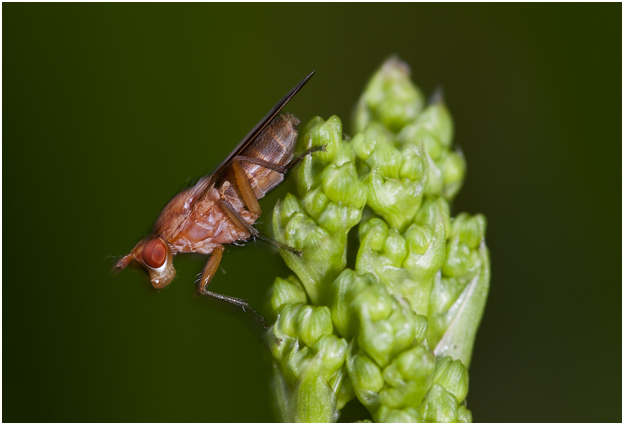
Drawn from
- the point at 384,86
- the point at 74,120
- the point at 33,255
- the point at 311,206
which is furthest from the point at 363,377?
the point at 74,120

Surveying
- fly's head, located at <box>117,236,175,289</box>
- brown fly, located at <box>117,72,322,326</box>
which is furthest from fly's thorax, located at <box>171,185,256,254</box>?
fly's head, located at <box>117,236,175,289</box>

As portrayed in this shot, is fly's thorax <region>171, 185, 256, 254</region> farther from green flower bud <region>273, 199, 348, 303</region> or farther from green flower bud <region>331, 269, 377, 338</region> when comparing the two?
green flower bud <region>331, 269, 377, 338</region>

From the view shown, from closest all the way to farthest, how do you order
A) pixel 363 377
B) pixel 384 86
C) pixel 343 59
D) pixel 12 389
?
pixel 363 377
pixel 384 86
pixel 12 389
pixel 343 59

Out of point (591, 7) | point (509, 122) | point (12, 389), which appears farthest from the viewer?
point (509, 122)

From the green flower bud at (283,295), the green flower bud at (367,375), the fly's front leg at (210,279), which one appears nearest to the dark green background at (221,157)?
the fly's front leg at (210,279)

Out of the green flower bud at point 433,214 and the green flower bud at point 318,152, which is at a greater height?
the green flower bud at point 318,152

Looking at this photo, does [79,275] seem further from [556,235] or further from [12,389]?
[556,235]

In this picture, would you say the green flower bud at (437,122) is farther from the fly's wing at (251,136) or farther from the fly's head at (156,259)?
the fly's head at (156,259)

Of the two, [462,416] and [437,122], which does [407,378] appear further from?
[437,122]
